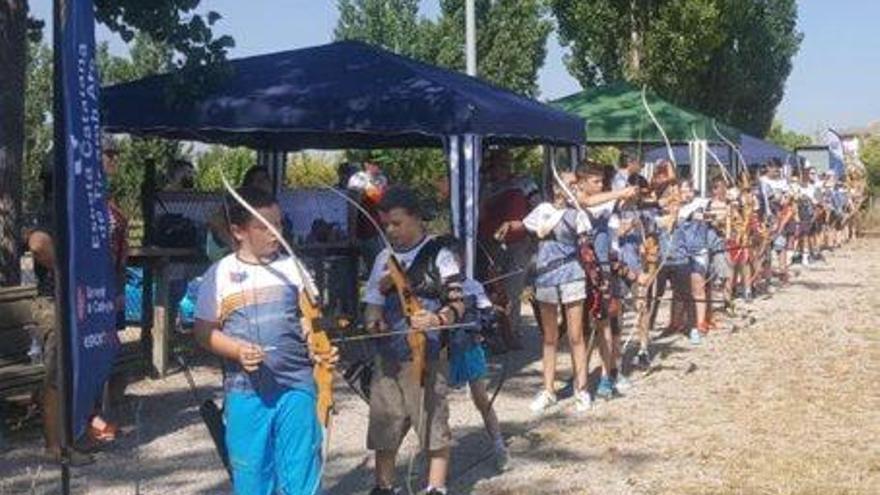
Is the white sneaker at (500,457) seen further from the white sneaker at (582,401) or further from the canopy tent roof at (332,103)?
the canopy tent roof at (332,103)

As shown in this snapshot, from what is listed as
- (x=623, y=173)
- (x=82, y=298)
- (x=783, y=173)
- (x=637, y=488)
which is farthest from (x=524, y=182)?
(x=783, y=173)

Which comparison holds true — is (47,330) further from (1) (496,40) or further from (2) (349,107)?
(1) (496,40)

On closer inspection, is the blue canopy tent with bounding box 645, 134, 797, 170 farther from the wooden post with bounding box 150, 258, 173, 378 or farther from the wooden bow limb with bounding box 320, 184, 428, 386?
the wooden bow limb with bounding box 320, 184, 428, 386

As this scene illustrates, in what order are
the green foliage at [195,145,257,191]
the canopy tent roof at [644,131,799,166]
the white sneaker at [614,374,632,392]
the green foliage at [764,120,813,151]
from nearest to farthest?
the white sneaker at [614,374,632,392] → the green foliage at [195,145,257,191] → the canopy tent roof at [644,131,799,166] → the green foliage at [764,120,813,151]

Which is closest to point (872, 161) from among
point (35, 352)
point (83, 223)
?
point (35, 352)

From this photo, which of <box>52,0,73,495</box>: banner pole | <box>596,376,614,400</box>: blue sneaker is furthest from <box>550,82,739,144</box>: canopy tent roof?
<box>52,0,73,495</box>: banner pole

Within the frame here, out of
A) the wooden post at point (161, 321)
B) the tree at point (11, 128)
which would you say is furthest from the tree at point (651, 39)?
the tree at point (11, 128)

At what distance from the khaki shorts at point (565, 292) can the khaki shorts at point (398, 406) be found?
2.52 metres

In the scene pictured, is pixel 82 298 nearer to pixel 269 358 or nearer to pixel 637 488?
pixel 269 358

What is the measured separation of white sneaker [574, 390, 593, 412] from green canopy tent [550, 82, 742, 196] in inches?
310

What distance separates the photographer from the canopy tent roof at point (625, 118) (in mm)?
16781

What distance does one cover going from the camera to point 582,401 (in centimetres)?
859

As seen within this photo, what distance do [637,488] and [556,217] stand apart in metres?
2.19

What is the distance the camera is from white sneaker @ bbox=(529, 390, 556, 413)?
8586mm
